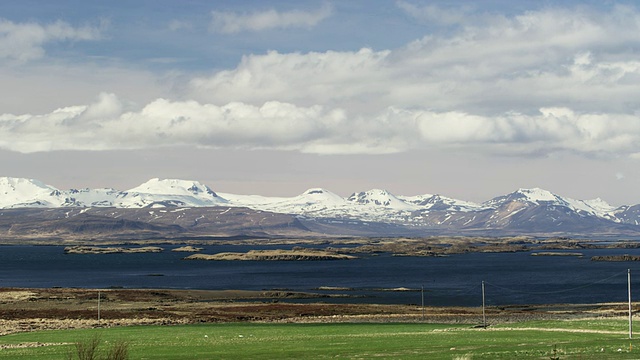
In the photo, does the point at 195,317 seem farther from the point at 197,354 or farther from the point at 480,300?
the point at 480,300

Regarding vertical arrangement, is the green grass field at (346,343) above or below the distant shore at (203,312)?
above

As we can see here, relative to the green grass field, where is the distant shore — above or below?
below

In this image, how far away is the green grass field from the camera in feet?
141

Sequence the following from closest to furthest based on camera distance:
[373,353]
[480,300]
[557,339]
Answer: [373,353], [557,339], [480,300]

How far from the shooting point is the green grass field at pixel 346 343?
43.1 m

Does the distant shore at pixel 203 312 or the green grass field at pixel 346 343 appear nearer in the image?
the green grass field at pixel 346 343

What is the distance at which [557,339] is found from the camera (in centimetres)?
5225

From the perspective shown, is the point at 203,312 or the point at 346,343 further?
the point at 203,312

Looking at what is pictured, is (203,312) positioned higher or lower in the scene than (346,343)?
lower

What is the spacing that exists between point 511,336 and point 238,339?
66.2ft

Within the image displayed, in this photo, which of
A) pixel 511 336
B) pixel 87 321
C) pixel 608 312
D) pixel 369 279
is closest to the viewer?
pixel 511 336

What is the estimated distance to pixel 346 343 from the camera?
5481 centimetres

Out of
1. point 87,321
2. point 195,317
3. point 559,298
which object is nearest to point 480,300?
point 559,298

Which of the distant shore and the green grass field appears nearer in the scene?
the green grass field
